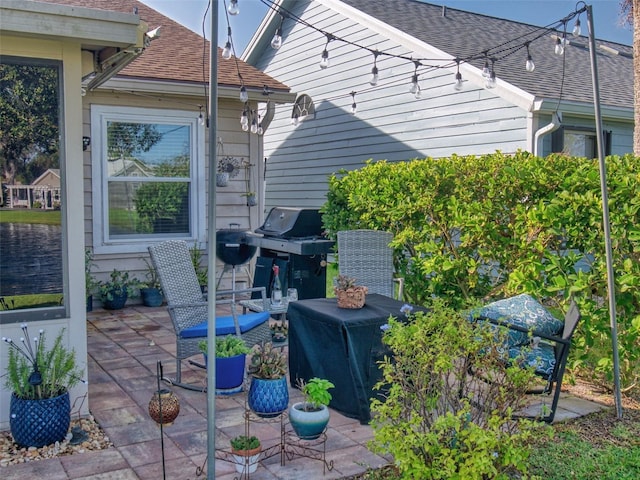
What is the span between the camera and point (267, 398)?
3195 mm

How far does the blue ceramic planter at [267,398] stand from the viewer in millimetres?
3195

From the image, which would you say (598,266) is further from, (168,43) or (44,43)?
(168,43)

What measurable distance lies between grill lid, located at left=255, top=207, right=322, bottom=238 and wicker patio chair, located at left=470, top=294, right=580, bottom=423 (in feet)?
9.08

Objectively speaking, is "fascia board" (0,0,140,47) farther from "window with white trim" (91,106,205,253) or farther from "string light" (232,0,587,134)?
"window with white trim" (91,106,205,253)

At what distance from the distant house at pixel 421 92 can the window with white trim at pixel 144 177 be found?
194 cm

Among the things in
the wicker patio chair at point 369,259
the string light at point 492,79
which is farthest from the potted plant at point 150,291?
the string light at point 492,79

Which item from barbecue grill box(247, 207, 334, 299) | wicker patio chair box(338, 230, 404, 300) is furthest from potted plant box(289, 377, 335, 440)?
barbecue grill box(247, 207, 334, 299)

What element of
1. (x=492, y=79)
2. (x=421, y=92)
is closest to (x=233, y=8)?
(x=492, y=79)

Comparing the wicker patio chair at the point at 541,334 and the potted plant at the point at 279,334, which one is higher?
the wicker patio chair at the point at 541,334

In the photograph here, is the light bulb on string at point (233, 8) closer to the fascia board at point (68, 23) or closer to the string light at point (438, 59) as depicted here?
the string light at point (438, 59)

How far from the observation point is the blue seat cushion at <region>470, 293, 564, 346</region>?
12.7ft

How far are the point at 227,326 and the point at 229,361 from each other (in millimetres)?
436

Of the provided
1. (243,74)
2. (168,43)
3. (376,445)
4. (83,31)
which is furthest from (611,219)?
(168,43)

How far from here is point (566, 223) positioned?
4.23 metres
